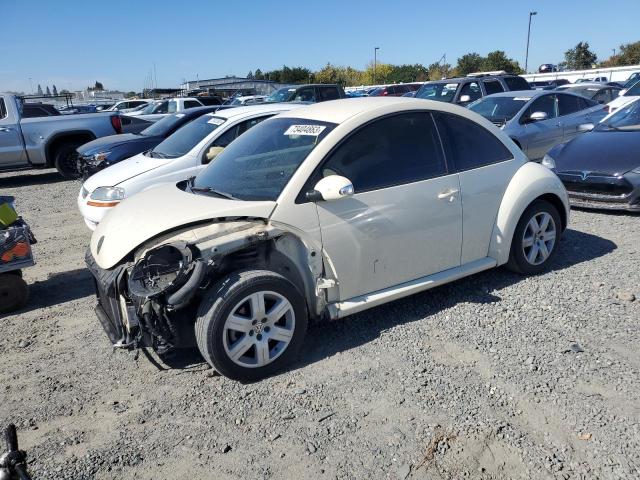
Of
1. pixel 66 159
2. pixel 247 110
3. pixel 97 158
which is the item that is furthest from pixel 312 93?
pixel 247 110

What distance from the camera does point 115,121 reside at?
12594 mm

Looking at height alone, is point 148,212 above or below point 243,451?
above

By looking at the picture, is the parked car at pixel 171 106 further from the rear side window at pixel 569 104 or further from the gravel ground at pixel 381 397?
the gravel ground at pixel 381 397

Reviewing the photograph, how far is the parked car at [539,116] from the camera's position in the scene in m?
9.63

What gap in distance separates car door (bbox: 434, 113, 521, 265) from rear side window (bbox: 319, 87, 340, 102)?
12062mm

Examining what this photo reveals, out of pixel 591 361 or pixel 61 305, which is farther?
pixel 61 305

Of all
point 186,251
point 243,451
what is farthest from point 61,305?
point 243,451

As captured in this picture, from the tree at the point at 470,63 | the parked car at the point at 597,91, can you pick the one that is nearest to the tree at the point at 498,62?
the tree at the point at 470,63

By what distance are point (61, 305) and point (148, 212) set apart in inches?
76.8

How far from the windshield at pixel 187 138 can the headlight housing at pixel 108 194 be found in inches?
39.7

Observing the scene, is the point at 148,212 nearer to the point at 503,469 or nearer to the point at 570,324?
the point at 503,469

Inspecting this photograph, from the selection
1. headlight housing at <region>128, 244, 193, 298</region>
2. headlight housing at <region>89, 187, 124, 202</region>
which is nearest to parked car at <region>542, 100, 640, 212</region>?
headlight housing at <region>128, 244, 193, 298</region>

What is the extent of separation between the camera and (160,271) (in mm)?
3328

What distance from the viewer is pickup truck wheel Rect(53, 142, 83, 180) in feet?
39.7
